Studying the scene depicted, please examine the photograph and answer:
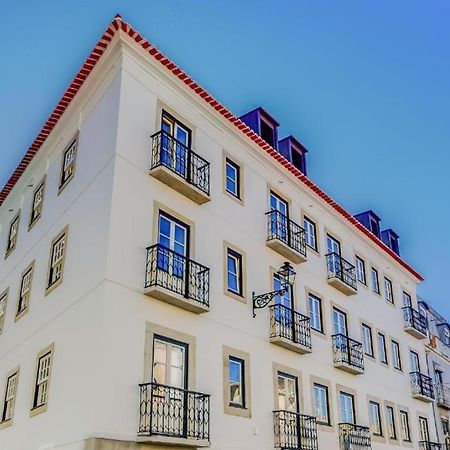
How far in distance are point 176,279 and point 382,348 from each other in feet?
42.6

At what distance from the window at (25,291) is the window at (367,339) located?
12.4 metres

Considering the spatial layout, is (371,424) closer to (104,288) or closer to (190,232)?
(190,232)

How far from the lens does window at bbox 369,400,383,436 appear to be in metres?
20.6

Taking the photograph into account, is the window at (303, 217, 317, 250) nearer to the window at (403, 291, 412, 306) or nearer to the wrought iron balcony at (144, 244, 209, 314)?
the wrought iron balcony at (144, 244, 209, 314)

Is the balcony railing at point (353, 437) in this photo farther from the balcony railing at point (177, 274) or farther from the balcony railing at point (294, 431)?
the balcony railing at point (177, 274)

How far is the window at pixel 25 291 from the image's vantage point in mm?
16377

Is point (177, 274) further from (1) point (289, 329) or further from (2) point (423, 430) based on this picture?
(2) point (423, 430)

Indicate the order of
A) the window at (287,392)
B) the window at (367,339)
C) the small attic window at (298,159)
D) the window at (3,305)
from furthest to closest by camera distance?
the window at (367,339), the small attic window at (298,159), the window at (3,305), the window at (287,392)

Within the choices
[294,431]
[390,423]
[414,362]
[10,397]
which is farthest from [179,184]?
[414,362]

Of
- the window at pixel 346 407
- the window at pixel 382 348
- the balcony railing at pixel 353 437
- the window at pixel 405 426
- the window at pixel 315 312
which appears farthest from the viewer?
the window at pixel 382 348

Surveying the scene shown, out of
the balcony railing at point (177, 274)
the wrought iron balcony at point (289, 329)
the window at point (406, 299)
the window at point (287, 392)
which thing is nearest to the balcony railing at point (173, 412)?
the balcony railing at point (177, 274)

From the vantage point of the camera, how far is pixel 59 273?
48.0ft

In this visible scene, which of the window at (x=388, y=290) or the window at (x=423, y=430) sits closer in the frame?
the window at (x=423, y=430)

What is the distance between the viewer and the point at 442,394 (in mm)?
28203
